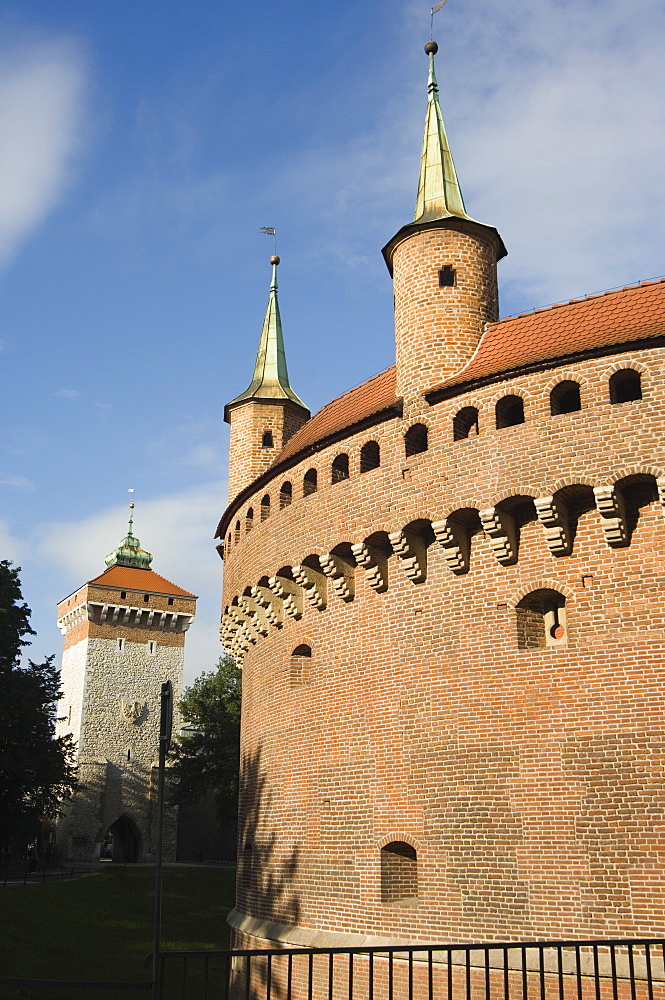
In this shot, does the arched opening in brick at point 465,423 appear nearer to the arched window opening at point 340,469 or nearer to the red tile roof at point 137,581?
the arched window opening at point 340,469

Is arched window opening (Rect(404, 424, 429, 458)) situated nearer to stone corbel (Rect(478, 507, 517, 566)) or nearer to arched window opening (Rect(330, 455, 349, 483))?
arched window opening (Rect(330, 455, 349, 483))

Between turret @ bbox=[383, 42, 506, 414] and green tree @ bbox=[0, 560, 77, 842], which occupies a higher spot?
turret @ bbox=[383, 42, 506, 414]

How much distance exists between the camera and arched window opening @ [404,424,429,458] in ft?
52.6

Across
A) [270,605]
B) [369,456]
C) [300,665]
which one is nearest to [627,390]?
[369,456]

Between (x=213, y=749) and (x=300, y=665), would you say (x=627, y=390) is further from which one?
(x=213, y=749)

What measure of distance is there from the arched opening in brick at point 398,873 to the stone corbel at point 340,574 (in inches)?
165

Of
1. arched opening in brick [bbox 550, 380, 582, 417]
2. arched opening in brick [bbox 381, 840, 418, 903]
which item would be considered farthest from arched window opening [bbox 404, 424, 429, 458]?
arched opening in brick [bbox 381, 840, 418, 903]

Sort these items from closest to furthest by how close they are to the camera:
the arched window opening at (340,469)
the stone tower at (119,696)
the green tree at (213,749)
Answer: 1. the arched window opening at (340,469)
2. the green tree at (213,749)
3. the stone tower at (119,696)

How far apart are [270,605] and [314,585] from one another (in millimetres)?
2148

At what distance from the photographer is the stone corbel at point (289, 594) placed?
18.6 meters

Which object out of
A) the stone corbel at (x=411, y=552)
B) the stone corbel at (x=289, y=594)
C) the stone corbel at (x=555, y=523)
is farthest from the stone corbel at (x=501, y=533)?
the stone corbel at (x=289, y=594)

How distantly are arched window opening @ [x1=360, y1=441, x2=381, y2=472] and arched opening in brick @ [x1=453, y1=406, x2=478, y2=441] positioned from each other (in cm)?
186

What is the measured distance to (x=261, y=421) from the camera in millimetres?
24531

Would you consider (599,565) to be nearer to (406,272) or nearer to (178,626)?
(406,272)
